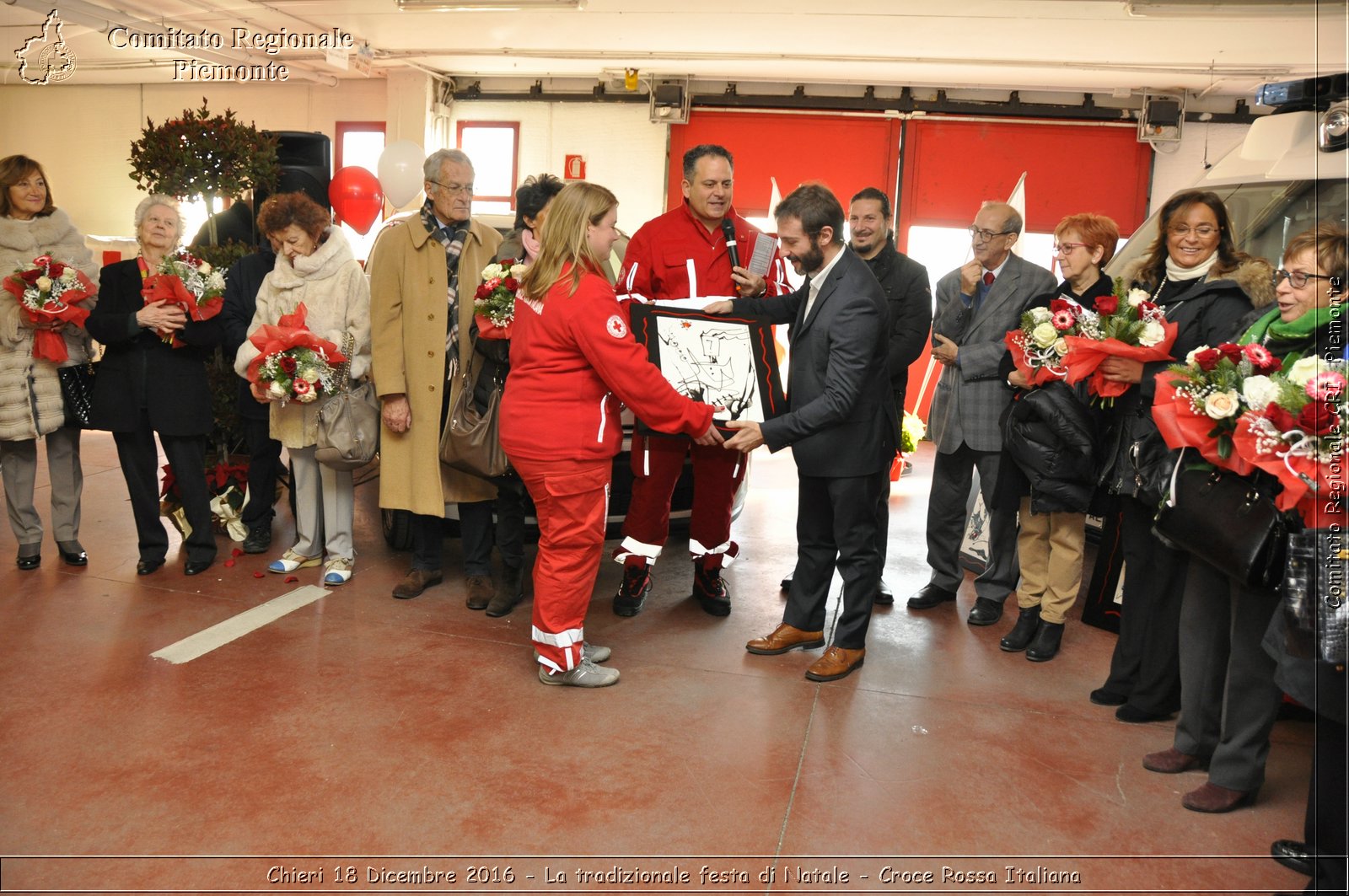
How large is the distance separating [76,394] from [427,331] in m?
1.87

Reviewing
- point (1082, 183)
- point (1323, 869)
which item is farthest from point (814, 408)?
point (1082, 183)

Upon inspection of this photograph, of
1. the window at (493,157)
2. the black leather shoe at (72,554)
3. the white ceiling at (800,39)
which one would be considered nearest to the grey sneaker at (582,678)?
→ the black leather shoe at (72,554)

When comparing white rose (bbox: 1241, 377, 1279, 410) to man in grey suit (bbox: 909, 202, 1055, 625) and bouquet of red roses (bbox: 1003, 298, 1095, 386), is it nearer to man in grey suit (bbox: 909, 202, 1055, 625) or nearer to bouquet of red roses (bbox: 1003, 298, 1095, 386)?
bouquet of red roses (bbox: 1003, 298, 1095, 386)

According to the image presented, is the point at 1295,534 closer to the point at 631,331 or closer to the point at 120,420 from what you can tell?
the point at 631,331

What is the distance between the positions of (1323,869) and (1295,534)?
A: 0.92m

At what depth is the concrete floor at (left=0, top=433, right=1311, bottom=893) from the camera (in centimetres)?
286

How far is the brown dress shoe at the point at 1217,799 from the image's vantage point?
323 centimetres

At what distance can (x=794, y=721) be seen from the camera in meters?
3.80

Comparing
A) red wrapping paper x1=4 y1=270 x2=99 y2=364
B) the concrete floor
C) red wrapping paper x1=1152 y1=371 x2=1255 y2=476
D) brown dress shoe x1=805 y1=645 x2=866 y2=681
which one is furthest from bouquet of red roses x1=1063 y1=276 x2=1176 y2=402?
red wrapping paper x1=4 y1=270 x2=99 y2=364

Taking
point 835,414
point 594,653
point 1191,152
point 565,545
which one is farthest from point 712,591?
point 1191,152

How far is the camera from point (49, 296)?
16.1 feet

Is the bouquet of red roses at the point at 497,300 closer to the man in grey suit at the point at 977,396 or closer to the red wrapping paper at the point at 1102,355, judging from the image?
the man in grey suit at the point at 977,396

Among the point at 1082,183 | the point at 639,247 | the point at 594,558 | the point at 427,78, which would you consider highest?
the point at 427,78

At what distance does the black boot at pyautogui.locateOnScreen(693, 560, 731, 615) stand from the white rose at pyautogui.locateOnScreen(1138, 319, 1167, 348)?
2195mm
